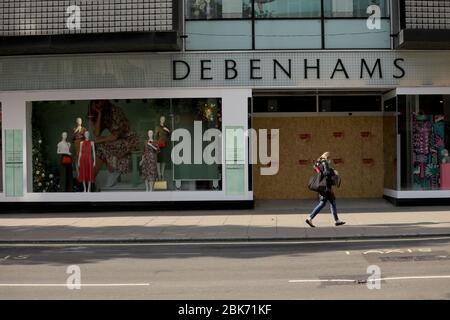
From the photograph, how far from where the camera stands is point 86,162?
19188mm

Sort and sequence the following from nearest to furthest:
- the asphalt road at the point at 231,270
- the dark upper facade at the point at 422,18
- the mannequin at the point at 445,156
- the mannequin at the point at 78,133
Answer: the asphalt road at the point at 231,270 < the dark upper facade at the point at 422,18 < the mannequin at the point at 445,156 < the mannequin at the point at 78,133

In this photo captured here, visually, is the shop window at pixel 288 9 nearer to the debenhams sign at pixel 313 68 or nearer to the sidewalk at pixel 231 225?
the debenhams sign at pixel 313 68

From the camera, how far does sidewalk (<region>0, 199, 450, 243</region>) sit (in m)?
13.5

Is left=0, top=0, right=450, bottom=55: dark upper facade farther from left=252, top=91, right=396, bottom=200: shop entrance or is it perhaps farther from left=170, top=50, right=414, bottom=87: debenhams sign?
left=252, top=91, right=396, bottom=200: shop entrance

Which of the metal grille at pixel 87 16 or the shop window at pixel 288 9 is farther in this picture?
the shop window at pixel 288 9

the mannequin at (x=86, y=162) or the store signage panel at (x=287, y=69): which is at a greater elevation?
the store signage panel at (x=287, y=69)

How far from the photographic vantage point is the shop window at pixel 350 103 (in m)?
20.5

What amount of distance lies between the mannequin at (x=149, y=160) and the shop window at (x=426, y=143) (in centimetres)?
728

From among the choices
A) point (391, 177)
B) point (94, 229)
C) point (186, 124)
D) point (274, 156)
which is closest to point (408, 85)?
point (391, 177)

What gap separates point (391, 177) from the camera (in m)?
19.5

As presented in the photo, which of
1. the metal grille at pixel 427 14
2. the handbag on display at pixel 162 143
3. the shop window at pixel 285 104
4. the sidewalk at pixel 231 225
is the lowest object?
the sidewalk at pixel 231 225

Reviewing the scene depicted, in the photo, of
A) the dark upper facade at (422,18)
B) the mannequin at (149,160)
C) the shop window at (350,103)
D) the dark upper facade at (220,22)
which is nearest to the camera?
the dark upper facade at (422,18)

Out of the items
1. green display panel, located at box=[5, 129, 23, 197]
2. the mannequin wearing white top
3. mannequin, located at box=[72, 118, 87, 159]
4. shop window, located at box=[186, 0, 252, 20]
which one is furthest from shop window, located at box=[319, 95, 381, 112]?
green display panel, located at box=[5, 129, 23, 197]

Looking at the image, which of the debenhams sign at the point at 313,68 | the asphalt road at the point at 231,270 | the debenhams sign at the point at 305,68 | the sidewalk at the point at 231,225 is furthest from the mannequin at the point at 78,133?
the asphalt road at the point at 231,270
